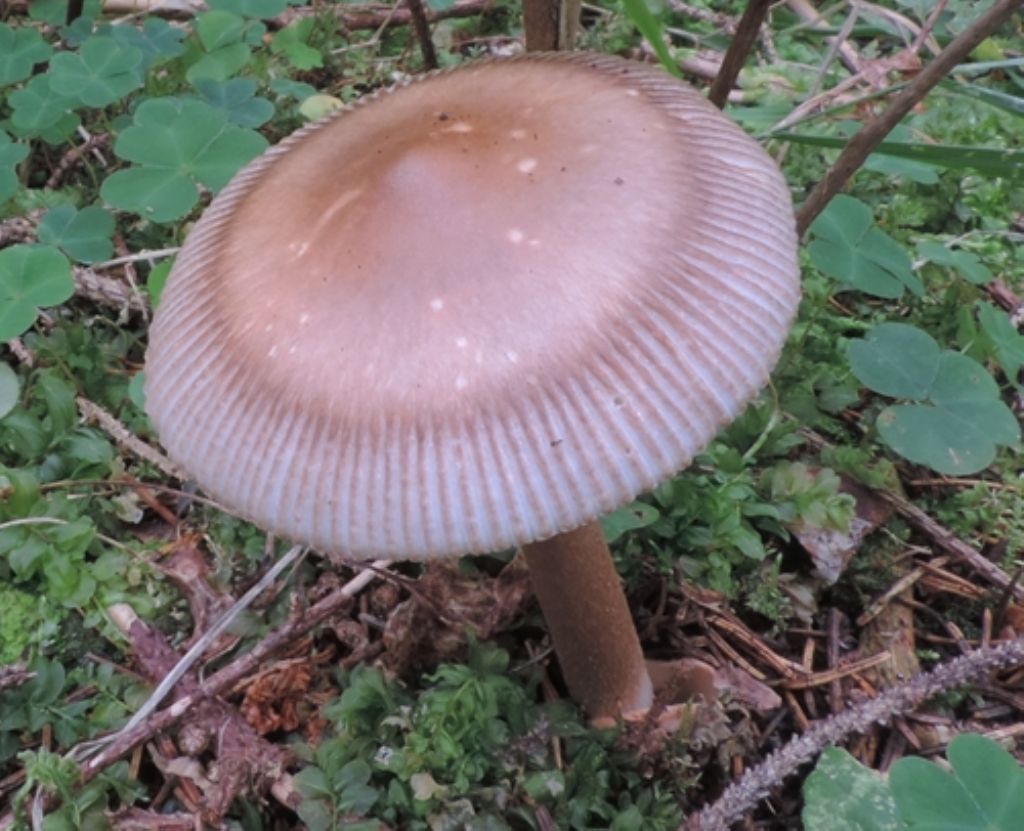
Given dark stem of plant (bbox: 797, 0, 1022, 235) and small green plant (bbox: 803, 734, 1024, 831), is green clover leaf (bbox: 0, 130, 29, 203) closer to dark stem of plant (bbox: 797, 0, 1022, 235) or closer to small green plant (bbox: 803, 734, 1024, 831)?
dark stem of plant (bbox: 797, 0, 1022, 235)

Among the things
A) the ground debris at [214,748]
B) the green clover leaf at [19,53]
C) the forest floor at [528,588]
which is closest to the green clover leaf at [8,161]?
the forest floor at [528,588]

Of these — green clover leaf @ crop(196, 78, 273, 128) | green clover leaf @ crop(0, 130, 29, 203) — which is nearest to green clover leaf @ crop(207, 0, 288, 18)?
green clover leaf @ crop(196, 78, 273, 128)

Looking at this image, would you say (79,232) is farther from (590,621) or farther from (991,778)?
(991,778)

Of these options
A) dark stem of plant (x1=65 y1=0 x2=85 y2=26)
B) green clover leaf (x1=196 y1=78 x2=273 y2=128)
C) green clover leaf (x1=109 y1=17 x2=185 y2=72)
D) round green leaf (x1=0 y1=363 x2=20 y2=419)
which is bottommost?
round green leaf (x1=0 y1=363 x2=20 y2=419)

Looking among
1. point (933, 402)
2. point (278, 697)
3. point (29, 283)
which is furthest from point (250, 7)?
point (933, 402)

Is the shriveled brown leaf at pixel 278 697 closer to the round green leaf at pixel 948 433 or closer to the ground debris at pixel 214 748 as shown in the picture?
the ground debris at pixel 214 748

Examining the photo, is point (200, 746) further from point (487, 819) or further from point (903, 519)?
point (903, 519)

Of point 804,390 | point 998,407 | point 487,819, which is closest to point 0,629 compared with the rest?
point 487,819
